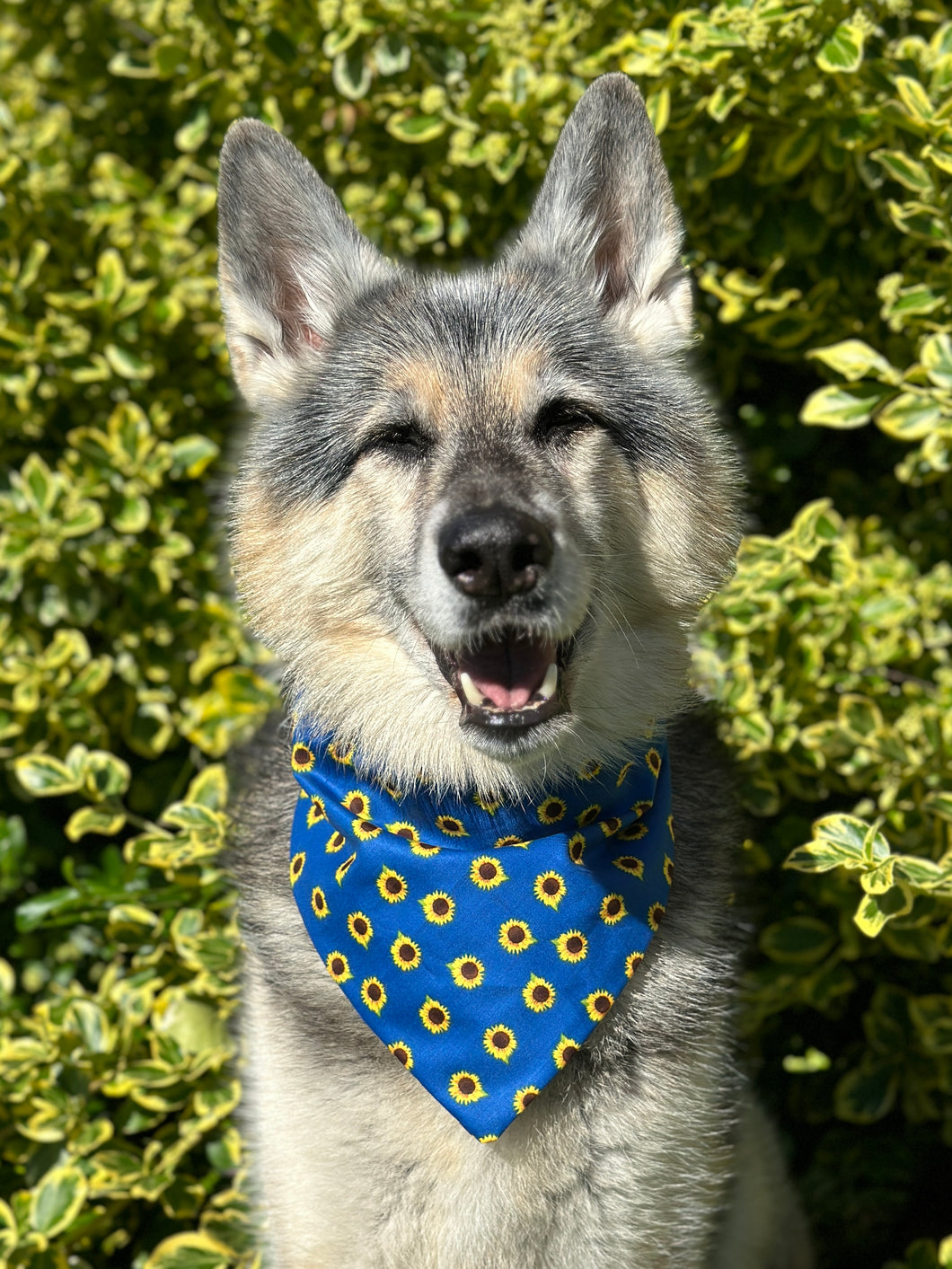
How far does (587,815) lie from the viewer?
236cm

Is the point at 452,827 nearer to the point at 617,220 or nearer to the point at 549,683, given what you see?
the point at 549,683

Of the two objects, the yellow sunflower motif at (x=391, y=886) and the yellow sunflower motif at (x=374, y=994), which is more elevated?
the yellow sunflower motif at (x=391, y=886)

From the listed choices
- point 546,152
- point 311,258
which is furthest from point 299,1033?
point 546,152

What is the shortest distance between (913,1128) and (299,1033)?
89.4 inches

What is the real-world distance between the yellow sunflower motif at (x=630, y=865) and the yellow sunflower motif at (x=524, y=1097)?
1.42 ft

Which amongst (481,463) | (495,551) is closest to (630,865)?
(495,551)

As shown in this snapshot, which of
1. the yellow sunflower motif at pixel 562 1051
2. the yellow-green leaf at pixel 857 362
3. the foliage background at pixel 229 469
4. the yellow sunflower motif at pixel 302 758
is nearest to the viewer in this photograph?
the yellow sunflower motif at pixel 562 1051

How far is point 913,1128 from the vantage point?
3.65m

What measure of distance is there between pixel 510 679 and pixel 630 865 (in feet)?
1.52

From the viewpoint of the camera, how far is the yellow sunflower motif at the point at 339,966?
89.7 inches

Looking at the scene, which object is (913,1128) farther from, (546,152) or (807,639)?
(546,152)

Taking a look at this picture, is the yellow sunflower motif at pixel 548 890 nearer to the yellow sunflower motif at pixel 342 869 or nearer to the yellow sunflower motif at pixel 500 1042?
the yellow sunflower motif at pixel 500 1042

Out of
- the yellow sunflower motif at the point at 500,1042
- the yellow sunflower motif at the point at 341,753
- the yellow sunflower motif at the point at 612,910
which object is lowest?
the yellow sunflower motif at the point at 500,1042

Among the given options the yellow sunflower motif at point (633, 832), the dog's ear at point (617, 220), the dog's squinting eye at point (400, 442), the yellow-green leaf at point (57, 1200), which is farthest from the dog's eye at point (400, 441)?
the yellow-green leaf at point (57, 1200)
